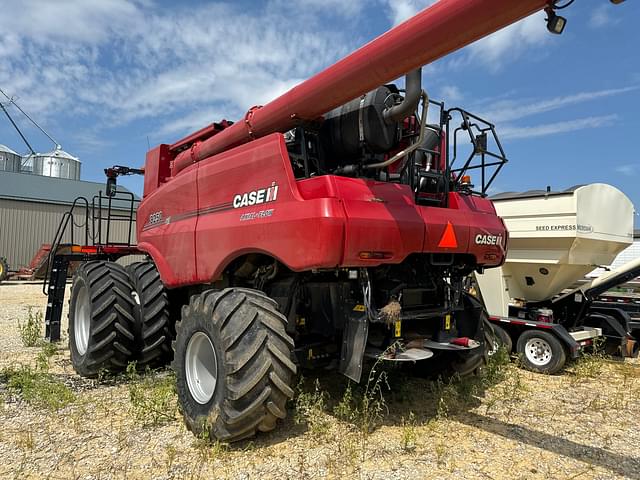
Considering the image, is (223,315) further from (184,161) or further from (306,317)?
(184,161)

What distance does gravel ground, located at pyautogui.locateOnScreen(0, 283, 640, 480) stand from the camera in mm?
3305

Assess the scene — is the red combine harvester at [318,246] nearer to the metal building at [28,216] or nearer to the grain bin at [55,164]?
the metal building at [28,216]

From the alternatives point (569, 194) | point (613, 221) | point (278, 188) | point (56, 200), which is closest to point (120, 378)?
point (278, 188)

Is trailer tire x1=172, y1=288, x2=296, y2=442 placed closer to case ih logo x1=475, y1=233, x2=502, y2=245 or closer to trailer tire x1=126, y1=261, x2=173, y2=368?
trailer tire x1=126, y1=261, x2=173, y2=368

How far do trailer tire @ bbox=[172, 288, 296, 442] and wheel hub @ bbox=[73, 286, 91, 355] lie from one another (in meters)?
2.72

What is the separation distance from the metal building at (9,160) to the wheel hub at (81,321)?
3240 cm

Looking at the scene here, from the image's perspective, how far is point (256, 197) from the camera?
4086mm

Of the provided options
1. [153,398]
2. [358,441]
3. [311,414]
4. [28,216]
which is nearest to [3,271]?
[28,216]

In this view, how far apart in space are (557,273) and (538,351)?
4.04ft

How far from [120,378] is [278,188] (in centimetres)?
331

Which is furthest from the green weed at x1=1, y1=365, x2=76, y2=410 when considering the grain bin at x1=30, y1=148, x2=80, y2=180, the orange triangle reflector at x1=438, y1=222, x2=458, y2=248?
the grain bin at x1=30, y1=148, x2=80, y2=180

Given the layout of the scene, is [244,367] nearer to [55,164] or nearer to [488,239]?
[488,239]

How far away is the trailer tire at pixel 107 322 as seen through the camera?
5.36 m

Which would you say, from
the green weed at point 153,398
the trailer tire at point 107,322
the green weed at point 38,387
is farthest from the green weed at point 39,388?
the green weed at point 153,398
